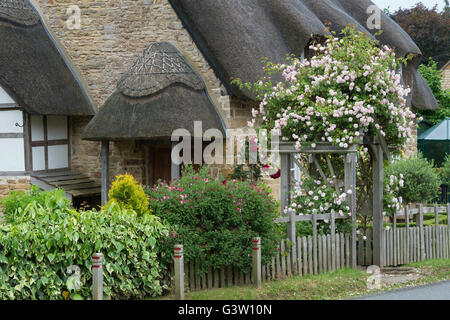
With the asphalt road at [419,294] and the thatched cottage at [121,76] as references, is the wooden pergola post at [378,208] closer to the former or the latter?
the asphalt road at [419,294]

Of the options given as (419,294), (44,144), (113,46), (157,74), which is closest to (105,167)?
(44,144)

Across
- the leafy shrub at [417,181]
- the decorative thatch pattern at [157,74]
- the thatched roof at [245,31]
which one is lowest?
the leafy shrub at [417,181]

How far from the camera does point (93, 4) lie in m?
13.9

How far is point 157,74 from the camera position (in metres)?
12.4

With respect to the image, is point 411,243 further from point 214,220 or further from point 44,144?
point 44,144

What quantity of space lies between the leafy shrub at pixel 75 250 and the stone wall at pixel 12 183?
4.38 metres

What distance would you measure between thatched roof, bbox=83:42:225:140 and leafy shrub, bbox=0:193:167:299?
3.52 meters

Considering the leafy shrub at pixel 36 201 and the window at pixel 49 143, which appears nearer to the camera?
the leafy shrub at pixel 36 201

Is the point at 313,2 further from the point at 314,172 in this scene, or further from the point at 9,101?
the point at 9,101

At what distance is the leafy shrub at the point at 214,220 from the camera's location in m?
8.69

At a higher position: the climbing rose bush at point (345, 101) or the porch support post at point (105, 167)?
the climbing rose bush at point (345, 101)

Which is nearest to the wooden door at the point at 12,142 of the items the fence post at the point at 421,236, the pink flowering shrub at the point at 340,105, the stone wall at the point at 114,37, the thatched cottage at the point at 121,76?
the thatched cottage at the point at 121,76

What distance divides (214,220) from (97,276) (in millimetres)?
2058

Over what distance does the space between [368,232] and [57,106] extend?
6878mm
